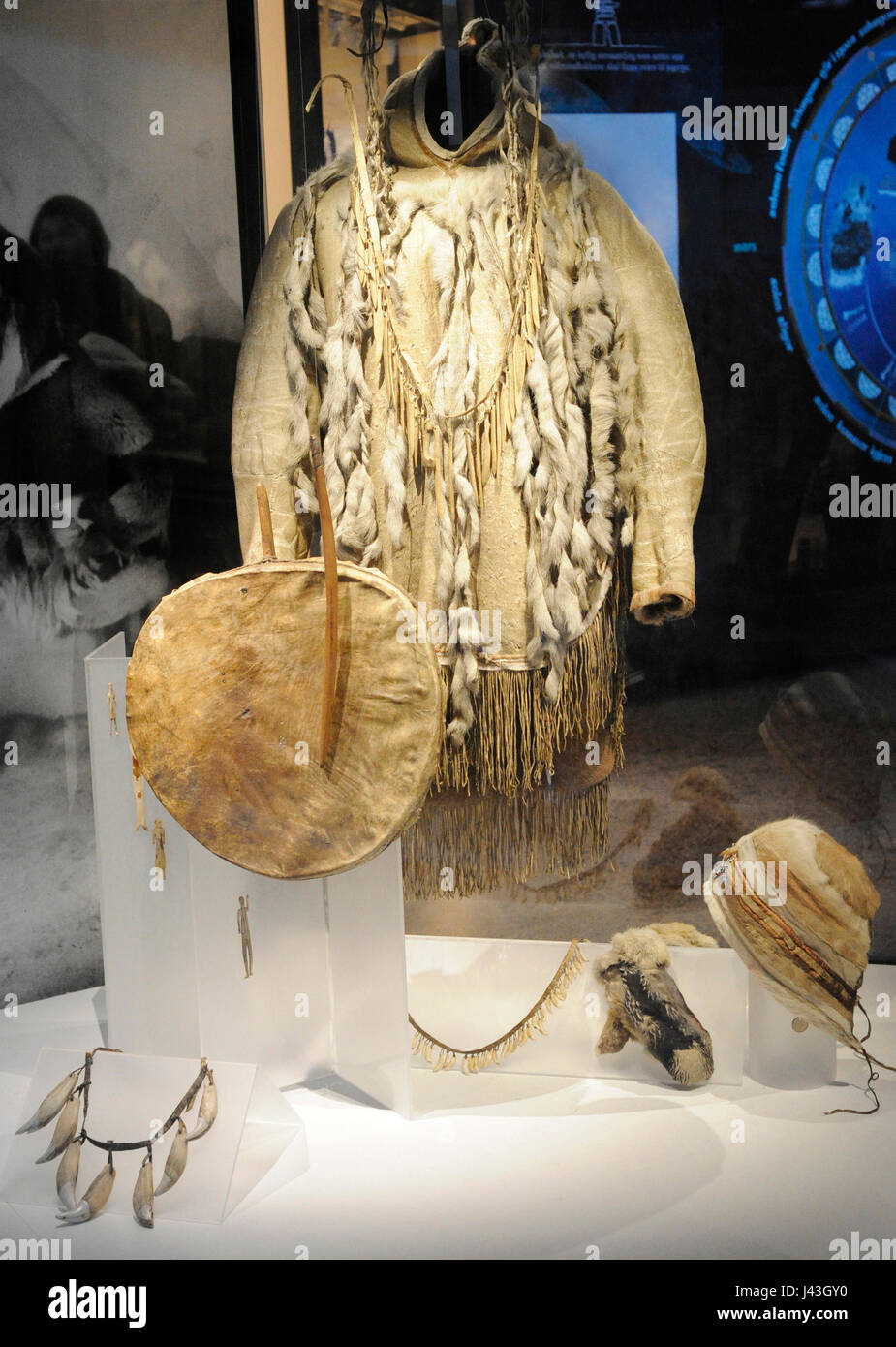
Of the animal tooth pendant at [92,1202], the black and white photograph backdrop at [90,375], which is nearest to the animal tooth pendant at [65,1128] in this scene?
the animal tooth pendant at [92,1202]

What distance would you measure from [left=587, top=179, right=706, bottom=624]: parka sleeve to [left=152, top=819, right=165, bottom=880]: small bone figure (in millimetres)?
971

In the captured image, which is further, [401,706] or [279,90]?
[279,90]

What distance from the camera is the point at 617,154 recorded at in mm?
2096

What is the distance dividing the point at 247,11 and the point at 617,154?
728mm

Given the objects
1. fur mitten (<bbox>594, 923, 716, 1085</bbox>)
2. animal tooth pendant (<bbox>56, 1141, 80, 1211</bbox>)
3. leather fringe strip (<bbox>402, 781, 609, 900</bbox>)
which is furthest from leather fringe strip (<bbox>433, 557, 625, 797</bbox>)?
animal tooth pendant (<bbox>56, 1141, 80, 1211</bbox>)

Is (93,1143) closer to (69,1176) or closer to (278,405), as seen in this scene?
(69,1176)

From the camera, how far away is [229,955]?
2365 mm

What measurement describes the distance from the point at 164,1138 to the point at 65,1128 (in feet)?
0.57

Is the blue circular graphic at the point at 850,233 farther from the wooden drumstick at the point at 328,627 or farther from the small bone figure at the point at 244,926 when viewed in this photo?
the small bone figure at the point at 244,926

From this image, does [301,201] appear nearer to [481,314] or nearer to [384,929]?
[481,314]
